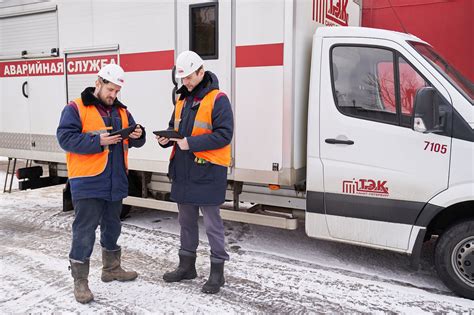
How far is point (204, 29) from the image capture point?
16.2 feet

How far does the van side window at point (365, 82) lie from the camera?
414 centimetres

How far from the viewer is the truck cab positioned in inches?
153

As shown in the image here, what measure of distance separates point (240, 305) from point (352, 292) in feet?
3.39

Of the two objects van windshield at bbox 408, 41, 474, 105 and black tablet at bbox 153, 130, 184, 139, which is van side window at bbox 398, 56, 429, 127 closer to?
van windshield at bbox 408, 41, 474, 105

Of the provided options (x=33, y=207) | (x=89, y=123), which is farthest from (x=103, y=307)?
(x=33, y=207)

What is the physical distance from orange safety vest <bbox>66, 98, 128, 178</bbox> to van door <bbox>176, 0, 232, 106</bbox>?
1532mm

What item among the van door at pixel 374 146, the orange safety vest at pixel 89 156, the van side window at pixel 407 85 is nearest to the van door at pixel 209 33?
the van door at pixel 374 146

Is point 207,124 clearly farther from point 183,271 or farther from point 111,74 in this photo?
point 183,271

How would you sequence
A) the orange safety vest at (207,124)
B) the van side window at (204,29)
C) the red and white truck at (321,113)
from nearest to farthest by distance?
the orange safety vest at (207,124) < the red and white truck at (321,113) < the van side window at (204,29)

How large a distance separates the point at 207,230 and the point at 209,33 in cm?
215

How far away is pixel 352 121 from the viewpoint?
4.26 metres

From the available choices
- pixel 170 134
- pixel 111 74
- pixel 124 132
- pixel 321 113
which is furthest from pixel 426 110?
pixel 111 74

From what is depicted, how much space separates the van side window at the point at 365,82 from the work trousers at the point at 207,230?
157 cm

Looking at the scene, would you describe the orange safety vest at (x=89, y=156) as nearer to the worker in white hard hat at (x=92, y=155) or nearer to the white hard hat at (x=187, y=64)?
the worker in white hard hat at (x=92, y=155)
